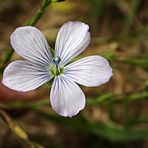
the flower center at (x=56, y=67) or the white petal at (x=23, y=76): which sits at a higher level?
the white petal at (x=23, y=76)

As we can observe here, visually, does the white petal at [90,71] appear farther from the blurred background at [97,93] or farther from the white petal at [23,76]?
the blurred background at [97,93]

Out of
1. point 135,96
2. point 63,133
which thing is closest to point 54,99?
point 135,96

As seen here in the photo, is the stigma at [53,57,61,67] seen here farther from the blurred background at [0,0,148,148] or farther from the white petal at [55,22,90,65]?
the blurred background at [0,0,148,148]

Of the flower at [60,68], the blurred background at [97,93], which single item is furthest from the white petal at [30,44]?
the blurred background at [97,93]

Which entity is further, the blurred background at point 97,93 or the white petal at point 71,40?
the blurred background at point 97,93

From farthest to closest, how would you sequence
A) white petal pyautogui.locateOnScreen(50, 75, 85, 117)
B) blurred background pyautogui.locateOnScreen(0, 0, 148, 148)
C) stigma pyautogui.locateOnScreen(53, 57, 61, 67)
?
1. blurred background pyautogui.locateOnScreen(0, 0, 148, 148)
2. stigma pyautogui.locateOnScreen(53, 57, 61, 67)
3. white petal pyautogui.locateOnScreen(50, 75, 85, 117)

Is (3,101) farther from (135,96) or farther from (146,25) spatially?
(146,25)

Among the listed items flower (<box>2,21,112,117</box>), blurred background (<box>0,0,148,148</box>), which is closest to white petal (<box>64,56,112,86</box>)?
flower (<box>2,21,112,117</box>)

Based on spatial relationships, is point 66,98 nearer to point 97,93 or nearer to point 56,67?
point 56,67
